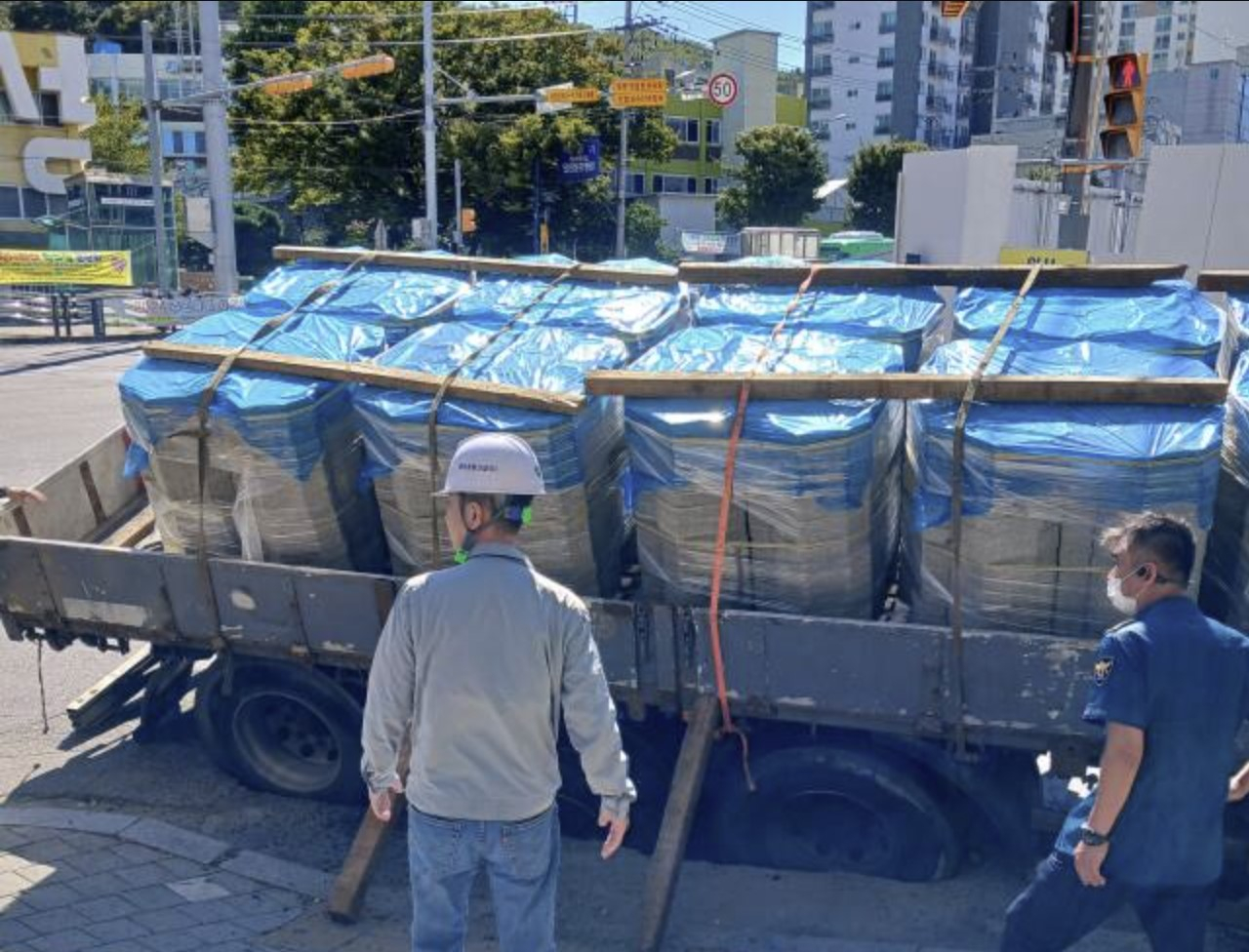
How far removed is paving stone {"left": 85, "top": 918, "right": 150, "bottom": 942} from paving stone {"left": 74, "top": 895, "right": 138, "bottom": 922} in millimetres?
51

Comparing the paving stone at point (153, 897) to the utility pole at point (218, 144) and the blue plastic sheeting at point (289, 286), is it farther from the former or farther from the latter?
the utility pole at point (218, 144)

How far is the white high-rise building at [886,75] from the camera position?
85.1 meters

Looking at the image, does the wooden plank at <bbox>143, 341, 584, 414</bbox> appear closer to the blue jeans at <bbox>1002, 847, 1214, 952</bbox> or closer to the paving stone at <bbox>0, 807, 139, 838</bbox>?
the paving stone at <bbox>0, 807, 139, 838</bbox>

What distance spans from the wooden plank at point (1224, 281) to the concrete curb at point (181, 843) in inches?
187

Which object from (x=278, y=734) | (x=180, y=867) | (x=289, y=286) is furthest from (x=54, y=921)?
(x=289, y=286)

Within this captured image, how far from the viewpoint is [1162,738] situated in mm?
3467

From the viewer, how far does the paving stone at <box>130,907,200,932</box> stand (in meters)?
4.96

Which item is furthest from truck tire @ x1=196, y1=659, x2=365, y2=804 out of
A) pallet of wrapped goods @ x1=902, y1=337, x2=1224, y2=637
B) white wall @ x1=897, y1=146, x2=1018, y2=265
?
white wall @ x1=897, y1=146, x2=1018, y2=265

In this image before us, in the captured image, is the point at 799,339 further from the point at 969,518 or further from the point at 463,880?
the point at 463,880

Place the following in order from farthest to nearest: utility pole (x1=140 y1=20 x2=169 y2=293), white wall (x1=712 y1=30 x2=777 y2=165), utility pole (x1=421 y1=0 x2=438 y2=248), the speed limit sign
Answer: white wall (x1=712 y1=30 x2=777 y2=165) < the speed limit sign < utility pole (x1=140 y1=20 x2=169 y2=293) < utility pole (x1=421 y1=0 x2=438 y2=248)

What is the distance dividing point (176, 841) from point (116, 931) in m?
0.85

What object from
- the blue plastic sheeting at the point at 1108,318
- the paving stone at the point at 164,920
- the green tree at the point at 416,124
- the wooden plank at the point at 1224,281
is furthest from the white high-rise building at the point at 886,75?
the paving stone at the point at 164,920

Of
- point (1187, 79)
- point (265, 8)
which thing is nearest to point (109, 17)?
point (265, 8)

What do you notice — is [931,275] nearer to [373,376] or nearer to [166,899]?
[373,376]
